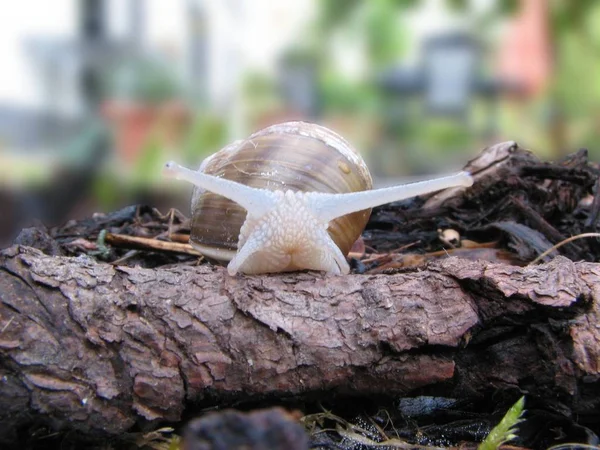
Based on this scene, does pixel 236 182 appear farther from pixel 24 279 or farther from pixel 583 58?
pixel 583 58

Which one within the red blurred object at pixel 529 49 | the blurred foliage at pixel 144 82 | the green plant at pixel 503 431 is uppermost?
the red blurred object at pixel 529 49

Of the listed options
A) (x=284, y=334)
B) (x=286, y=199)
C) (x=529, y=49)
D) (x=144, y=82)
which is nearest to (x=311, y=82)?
(x=144, y=82)

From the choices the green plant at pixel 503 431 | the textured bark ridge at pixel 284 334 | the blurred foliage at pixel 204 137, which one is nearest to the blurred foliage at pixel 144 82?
the blurred foliage at pixel 204 137

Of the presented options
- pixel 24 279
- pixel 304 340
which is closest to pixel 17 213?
pixel 24 279

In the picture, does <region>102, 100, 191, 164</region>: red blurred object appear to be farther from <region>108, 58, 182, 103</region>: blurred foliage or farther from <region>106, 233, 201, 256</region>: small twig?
<region>106, 233, 201, 256</region>: small twig

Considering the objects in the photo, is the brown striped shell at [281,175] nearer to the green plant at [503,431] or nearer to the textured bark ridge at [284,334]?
the textured bark ridge at [284,334]

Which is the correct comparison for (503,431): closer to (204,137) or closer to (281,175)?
(281,175)
